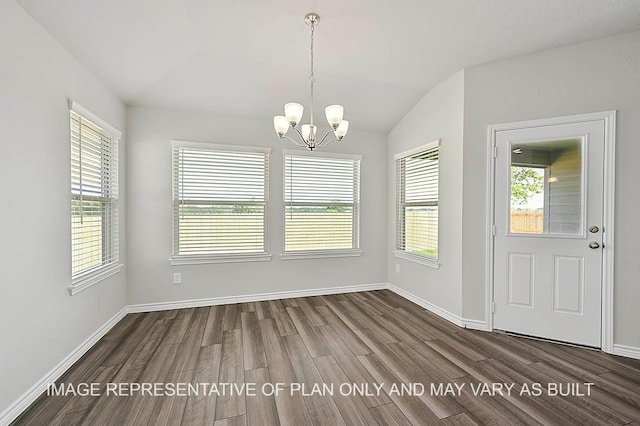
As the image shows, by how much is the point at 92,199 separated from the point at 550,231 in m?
4.52

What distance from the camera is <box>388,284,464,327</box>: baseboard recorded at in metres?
3.22

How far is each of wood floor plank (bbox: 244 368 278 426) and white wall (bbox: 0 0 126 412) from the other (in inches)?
57.1

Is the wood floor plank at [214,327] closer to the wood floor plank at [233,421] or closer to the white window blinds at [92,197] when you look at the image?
the wood floor plank at [233,421]

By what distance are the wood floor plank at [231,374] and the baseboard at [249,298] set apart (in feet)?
3.03

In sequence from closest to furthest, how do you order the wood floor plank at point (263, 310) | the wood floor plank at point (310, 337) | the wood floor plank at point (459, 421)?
the wood floor plank at point (459, 421)
the wood floor plank at point (310, 337)
the wood floor plank at point (263, 310)

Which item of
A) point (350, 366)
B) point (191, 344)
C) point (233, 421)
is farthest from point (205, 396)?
point (350, 366)

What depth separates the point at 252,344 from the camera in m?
2.72

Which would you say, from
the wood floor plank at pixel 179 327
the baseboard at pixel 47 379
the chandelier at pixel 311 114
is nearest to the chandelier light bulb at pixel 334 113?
the chandelier at pixel 311 114

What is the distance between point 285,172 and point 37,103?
2593mm

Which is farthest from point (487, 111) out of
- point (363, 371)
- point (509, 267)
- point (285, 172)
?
point (363, 371)

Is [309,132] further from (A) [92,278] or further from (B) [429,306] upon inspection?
(B) [429,306]

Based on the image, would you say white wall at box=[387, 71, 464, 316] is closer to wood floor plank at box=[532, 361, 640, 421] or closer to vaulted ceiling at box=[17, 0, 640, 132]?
vaulted ceiling at box=[17, 0, 640, 132]

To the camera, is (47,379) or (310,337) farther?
(310,337)

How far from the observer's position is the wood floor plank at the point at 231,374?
5.96 ft
